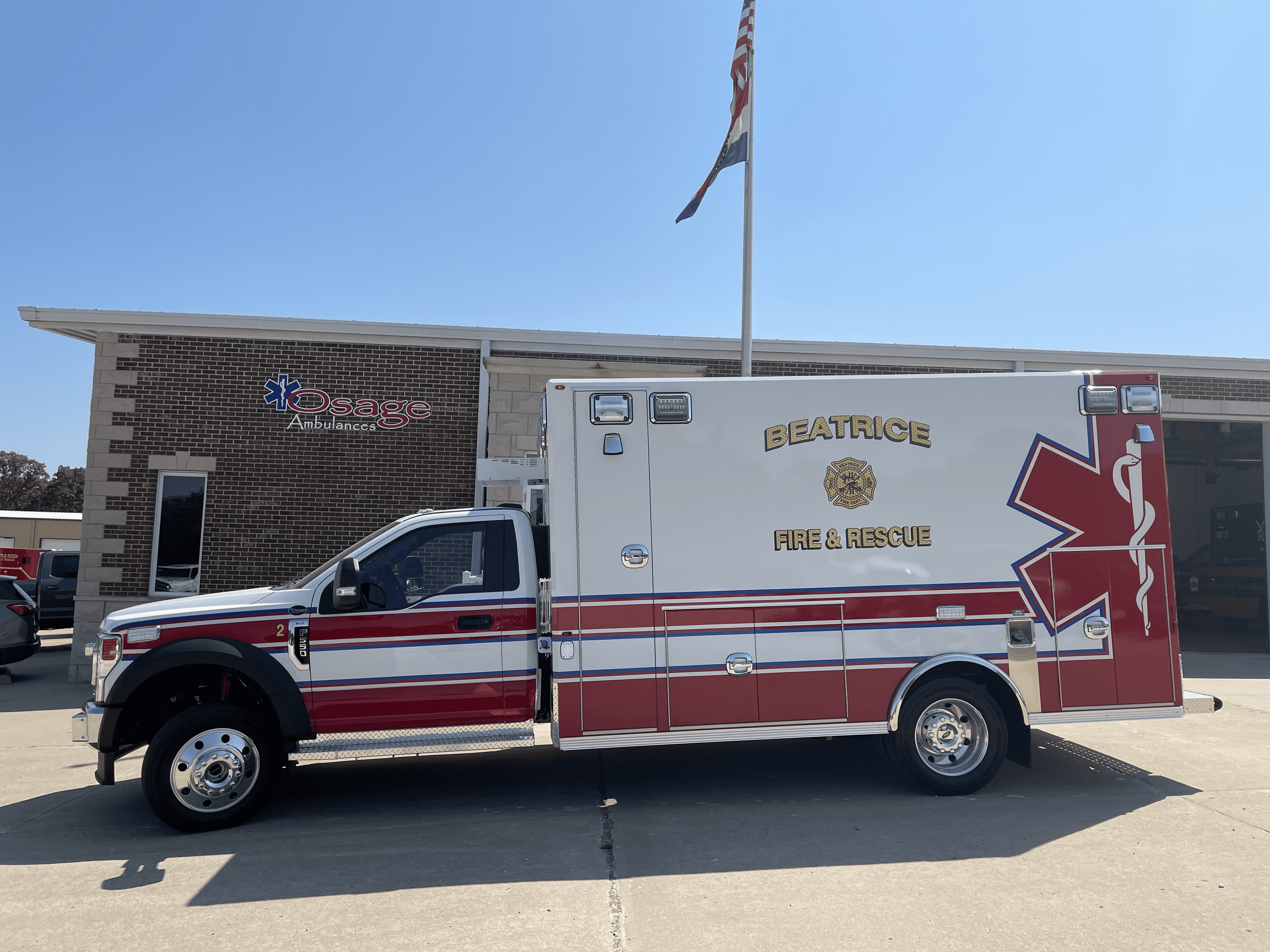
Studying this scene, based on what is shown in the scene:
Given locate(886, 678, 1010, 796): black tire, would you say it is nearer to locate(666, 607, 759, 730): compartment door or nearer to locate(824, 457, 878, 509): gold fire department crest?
locate(666, 607, 759, 730): compartment door

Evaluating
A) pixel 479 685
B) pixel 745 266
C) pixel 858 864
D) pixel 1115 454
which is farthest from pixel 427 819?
pixel 745 266

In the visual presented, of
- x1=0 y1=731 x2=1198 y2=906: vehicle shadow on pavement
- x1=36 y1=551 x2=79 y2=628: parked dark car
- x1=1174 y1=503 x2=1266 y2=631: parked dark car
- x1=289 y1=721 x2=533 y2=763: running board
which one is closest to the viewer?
x1=0 y1=731 x2=1198 y2=906: vehicle shadow on pavement

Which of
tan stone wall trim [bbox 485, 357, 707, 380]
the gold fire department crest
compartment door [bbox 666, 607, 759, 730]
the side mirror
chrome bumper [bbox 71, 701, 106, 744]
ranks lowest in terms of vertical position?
chrome bumper [bbox 71, 701, 106, 744]

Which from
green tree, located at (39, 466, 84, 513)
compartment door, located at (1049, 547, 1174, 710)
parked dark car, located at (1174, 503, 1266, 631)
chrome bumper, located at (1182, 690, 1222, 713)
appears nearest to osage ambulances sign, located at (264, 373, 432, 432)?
compartment door, located at (1049, 547, 1174, 710)

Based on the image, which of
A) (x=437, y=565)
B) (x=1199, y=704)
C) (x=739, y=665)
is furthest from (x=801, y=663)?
(x=1199, y=704)

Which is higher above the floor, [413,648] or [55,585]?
[55,585]

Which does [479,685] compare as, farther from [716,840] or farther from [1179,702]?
[1179,702]

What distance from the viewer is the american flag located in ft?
38.4

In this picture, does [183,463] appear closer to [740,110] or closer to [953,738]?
[740,110]

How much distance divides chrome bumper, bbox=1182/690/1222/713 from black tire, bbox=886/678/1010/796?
1358 millimetres

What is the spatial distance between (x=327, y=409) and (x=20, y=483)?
58676 millimetres

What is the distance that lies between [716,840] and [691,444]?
2.61 metres

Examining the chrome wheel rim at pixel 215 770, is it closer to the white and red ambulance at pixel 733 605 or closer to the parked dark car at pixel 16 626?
the white and red ambulance at pixel 733 605

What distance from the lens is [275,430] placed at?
503 inches
